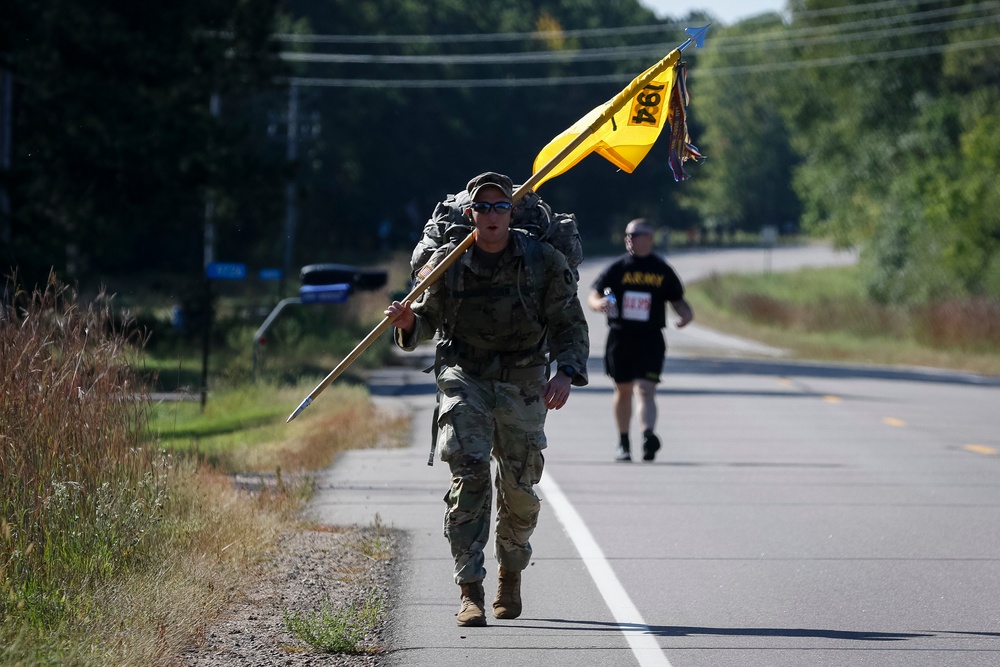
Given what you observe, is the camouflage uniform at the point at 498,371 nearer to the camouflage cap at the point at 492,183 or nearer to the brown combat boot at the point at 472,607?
the brown combat boot at the point at 472,607

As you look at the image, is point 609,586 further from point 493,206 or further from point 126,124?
point 126,124

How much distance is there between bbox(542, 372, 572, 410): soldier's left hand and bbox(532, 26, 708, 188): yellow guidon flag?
1316 millimetres

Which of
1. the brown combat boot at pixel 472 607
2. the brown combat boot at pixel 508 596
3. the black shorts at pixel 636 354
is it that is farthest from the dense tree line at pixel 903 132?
the brown combat boot at pixel 472 607

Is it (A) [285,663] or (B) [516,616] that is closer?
(A) [285,663]

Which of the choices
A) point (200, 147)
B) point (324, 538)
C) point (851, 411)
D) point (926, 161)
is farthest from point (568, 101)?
point (324, 538)

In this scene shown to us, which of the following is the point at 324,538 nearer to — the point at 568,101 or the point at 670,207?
the point at 568,101

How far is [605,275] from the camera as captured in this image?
1355cm

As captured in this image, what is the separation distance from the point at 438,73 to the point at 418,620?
7640 centimetres

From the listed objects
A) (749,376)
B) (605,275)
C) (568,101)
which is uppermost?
(568,101)

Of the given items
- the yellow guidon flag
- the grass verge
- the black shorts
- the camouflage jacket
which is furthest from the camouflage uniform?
the black shorts

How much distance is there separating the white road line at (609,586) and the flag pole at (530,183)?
5.49ft

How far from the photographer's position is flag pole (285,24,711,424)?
7.10m

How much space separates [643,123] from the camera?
822 cm

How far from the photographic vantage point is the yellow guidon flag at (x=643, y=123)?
26.6 ft
